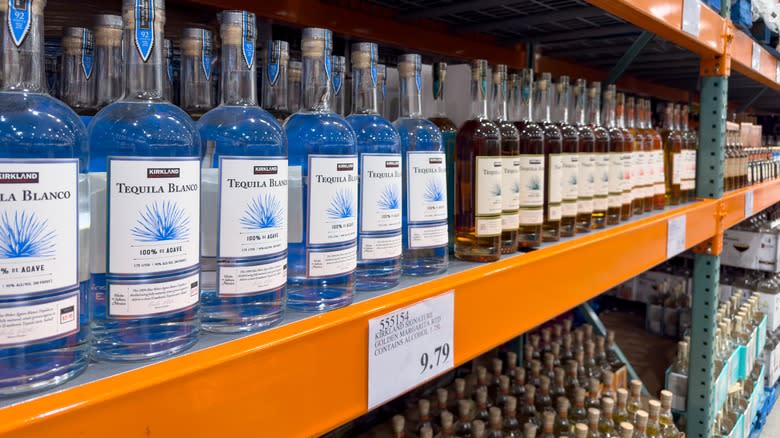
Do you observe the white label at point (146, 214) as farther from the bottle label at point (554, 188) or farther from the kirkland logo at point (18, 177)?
the bottle label at point (554, 188)

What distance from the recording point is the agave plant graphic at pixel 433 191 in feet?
2.37

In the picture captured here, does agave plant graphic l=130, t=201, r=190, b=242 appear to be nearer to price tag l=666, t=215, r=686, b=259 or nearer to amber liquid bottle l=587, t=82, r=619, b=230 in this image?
amber liquid bottle l=587, t=82, r=619, b=230

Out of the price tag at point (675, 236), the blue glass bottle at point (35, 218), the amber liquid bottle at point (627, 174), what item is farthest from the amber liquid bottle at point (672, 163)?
the blue glass bottle at point (35, 218)

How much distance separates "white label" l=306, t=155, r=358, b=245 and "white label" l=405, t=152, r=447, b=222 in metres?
0.15

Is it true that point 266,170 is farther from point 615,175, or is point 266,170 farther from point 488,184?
point 615,175

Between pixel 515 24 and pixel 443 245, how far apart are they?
0.93 m

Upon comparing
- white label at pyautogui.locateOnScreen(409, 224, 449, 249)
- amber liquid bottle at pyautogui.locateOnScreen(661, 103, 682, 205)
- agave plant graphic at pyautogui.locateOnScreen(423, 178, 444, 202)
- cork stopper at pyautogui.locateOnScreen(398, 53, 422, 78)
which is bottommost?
white label at pyautogui.locateOnScreen(409, 224, 449, 249)

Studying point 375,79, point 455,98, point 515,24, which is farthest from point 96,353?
point 515,24

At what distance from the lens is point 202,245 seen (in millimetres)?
521

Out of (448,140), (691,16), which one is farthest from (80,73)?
(691,16)

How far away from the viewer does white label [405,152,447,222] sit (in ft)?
2.35

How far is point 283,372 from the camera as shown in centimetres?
49

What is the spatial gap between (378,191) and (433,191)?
11cm

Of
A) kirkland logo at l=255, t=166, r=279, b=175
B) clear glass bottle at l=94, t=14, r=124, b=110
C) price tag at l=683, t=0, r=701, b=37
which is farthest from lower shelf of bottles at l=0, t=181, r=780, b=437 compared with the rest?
price tag at l=683, t=0, r=701, b=37
